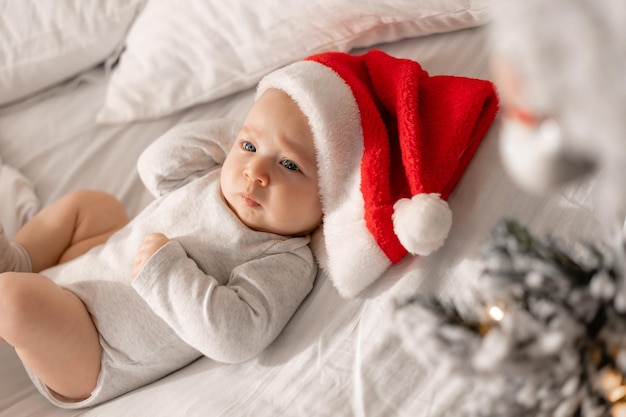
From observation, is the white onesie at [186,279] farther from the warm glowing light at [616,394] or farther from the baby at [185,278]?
the warm glowing light at [616,394]

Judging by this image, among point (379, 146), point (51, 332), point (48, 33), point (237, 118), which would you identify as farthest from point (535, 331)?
point (48, 33)

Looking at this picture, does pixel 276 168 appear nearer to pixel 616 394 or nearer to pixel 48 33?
pixel 616 394

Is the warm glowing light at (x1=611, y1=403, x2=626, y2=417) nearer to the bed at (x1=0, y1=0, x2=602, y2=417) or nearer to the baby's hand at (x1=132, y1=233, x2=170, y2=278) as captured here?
the bed at (x1=0, y1=0, x2=602, y2=417)

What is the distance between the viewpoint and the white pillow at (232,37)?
1.11m

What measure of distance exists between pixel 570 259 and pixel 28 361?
0.84 m

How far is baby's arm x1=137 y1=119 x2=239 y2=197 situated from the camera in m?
1.17

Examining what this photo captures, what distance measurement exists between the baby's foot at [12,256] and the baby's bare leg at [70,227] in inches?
0.9

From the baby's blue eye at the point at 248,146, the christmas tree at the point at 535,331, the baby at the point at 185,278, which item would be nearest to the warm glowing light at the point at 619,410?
the christmas tree at the point at 535,331

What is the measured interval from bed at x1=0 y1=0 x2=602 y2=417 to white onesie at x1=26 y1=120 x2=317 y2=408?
0.14 ft

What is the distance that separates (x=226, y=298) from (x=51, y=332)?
279 mm

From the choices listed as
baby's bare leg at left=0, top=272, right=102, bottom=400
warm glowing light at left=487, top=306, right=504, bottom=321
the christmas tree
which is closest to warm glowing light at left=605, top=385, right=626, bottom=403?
the christmas tree

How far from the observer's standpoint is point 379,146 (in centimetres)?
92

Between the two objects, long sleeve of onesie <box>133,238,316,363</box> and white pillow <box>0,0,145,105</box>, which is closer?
long sleeve of onesie <box>133,238,316,363</box>

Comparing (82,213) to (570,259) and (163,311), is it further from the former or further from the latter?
(570,259)
